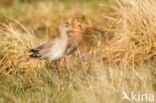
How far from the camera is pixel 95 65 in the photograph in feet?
40.0

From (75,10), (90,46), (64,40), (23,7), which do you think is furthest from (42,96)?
(23,7)

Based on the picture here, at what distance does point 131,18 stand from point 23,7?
7500 millimetres

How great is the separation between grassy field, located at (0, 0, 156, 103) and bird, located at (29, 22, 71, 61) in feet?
0.76

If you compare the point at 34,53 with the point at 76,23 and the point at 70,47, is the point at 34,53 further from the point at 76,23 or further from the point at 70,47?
the point at 76,23

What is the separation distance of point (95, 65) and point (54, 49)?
23.3 inches

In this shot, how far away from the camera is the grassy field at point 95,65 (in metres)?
11.1

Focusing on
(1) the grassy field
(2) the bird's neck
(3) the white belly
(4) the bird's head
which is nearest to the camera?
(1) the grassy field

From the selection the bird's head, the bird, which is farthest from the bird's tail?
the bird's head

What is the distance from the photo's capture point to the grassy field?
1106 centimetres

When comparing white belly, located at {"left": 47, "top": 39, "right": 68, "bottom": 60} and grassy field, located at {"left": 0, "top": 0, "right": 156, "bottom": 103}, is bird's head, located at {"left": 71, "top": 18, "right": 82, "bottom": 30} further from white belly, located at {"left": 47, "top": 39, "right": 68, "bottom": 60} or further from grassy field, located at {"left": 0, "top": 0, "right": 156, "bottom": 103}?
white belly, located at {"left": 47, "top": 39, "right": 68, "bottom": 60}

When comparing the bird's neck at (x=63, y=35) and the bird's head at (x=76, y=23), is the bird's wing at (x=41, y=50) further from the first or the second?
the bird's head at (x=76, y=23)

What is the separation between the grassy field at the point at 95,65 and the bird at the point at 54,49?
0.23m

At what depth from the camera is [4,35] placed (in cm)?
1328

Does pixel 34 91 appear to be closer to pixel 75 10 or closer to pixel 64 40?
pixel 64 40
